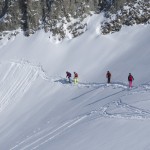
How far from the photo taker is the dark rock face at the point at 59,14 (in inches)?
1885

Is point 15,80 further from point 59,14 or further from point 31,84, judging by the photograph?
point 59,14

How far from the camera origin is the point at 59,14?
5212 cm

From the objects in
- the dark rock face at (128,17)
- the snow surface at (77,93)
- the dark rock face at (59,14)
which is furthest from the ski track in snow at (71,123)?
the dark rock face at (59,14)

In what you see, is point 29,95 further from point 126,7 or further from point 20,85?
point 126,7

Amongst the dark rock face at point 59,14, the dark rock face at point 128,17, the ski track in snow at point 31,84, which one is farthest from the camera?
the dark rock face at point 59,14

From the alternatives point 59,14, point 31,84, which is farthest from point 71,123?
point 59,14

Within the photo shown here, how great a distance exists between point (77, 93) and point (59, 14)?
617 inches

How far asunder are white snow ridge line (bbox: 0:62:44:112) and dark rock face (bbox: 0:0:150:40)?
565 centimetres

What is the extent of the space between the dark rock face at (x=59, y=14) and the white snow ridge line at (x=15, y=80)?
5.65 metres

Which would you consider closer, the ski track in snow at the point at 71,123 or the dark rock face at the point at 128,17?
the ski track in snow at the point at 71,123

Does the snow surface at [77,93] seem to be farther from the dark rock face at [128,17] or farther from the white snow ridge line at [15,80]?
the dark rock face at [128,17]

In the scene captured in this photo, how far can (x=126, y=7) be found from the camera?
4762cm

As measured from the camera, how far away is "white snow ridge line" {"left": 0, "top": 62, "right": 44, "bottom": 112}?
4625cm

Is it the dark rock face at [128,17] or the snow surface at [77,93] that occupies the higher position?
the dark rock face at [128,17]
